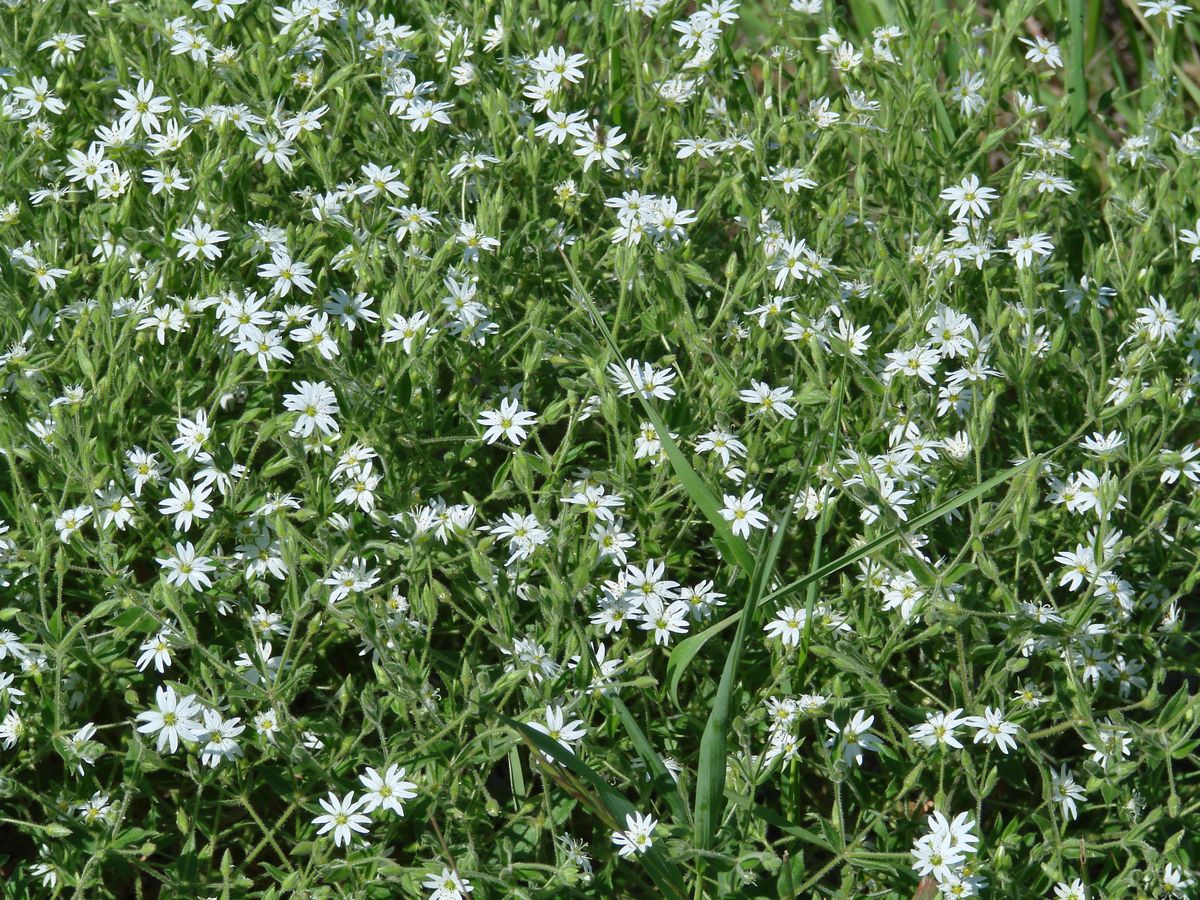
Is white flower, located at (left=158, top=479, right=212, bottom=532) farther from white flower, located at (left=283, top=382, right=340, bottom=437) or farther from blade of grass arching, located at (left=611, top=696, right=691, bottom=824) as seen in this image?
blade of grass arching, located at (left=611, top=696, right=691, bottom=824)

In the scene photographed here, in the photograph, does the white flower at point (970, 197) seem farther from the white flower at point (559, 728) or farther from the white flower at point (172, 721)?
the white flower at point (172, 721)

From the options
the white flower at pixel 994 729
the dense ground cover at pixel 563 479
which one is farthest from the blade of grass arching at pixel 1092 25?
the white flower at pixel 994 729

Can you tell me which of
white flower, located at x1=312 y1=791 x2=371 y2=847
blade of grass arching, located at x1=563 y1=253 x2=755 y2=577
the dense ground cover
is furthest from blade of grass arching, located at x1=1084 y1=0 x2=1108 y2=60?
white flower, located at x1=312 y1=791 x2=371 y2=847

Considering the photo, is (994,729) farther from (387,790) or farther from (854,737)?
(387,790)

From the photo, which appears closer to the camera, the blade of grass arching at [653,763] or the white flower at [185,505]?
the blade of grass arching at [653,763]

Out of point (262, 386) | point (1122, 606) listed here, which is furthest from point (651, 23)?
point (1122, 606)
